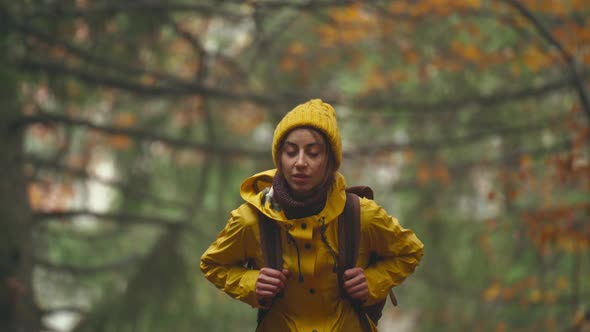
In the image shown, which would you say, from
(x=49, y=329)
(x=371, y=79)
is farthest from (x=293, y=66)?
(x=49, y=329)

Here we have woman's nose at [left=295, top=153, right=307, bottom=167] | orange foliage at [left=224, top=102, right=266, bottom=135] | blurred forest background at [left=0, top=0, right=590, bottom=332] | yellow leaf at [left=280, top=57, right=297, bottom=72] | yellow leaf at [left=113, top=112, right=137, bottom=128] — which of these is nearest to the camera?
woman's nose at [left=295, top=153, right=307, bottom=167]

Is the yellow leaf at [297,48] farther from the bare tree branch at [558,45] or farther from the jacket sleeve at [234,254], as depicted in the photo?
the jacket sleeve at [234,254]

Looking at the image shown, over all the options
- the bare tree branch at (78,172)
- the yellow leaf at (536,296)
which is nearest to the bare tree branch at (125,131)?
the bare tree branch at (78,172)

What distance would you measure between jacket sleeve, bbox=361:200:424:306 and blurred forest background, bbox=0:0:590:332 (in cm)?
226

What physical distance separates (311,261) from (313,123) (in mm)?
491

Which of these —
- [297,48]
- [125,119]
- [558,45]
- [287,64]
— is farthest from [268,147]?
[558,45]

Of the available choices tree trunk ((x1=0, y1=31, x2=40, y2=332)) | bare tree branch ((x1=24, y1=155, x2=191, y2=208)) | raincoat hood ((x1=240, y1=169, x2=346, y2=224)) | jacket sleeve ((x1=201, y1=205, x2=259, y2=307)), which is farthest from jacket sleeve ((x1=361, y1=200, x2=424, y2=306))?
bare tree branch ((x1=24, y1=155, x2=191, y2=208))

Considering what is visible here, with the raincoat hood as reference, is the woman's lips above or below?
above

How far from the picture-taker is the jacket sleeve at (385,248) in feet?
9.86

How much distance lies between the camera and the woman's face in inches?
115

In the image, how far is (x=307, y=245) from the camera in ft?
9.65

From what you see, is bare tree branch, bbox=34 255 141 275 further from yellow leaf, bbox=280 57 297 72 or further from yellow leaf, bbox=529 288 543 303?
yellow leaf, bbox=280 57 297 72

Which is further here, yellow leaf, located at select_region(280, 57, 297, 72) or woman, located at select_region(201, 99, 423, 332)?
yellow leaf, located at select_region(280, 57, 297, 72)

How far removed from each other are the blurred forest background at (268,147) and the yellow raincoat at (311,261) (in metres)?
2.29
